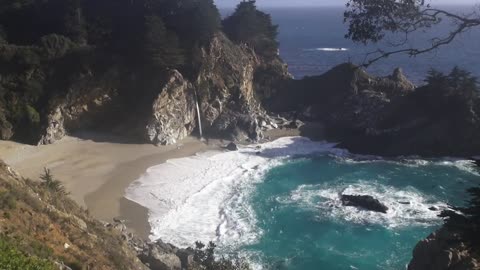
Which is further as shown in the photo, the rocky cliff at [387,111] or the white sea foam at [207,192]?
the rocky cliff at [387,111]

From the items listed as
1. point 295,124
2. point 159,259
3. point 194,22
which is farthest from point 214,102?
point 159,259

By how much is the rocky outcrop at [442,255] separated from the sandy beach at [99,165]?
1415cm

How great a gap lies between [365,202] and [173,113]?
19.7m

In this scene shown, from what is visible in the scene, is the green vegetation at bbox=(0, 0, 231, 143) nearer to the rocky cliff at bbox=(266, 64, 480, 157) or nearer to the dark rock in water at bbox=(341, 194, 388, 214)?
the rocky cliff at bbox=(266, 64, 480, 157)

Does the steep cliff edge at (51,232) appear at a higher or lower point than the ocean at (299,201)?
higher

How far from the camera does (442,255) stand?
17.9 m

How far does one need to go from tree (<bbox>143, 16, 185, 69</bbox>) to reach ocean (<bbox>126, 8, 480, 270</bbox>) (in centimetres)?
855

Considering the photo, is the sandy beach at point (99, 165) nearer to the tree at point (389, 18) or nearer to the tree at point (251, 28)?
the tree at point (251, 28)

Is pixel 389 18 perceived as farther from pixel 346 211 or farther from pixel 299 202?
pixel 299 202

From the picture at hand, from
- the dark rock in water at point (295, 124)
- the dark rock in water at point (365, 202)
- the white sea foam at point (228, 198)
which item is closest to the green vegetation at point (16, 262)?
the white sea foam at point (228, 198)

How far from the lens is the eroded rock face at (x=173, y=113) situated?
4322 centimetres

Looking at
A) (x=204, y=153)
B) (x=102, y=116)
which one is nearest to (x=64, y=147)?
(x=102, y=116)

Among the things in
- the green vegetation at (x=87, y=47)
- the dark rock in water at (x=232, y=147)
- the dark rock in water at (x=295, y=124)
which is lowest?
the dark rock in water at (x=232, y=147)

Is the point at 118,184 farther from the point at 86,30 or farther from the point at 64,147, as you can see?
the point at 86,30
